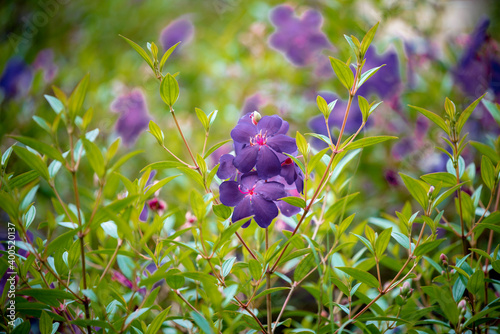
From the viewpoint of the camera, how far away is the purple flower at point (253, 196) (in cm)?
60

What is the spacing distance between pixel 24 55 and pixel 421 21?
6.82 ft

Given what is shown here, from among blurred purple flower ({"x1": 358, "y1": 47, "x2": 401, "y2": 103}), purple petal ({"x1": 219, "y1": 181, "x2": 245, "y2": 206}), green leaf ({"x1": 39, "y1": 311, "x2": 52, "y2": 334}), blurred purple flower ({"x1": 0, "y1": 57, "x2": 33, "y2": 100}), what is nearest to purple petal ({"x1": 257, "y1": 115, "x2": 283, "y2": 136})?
purple petal ({"x1": 219, "y1": 181, "x2": 245, "y2": 206})

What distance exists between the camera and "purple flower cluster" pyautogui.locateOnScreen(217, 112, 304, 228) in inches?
23.3

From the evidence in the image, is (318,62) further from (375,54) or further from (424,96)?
(424,96)

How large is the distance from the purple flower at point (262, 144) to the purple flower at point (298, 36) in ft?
3.72

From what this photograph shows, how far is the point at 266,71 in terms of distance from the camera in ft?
6.28

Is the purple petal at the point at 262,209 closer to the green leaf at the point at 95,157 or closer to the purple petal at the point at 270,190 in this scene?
the purple petal at the point at 270,190

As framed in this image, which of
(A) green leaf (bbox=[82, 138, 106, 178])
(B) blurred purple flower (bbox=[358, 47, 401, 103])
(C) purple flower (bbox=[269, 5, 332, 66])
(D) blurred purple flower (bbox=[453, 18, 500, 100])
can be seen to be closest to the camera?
(A) green leaf (bbox=[82, 138, 106, 178])

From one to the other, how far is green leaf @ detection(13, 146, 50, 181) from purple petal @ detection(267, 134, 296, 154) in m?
0.35

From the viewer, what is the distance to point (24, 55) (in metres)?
1.74

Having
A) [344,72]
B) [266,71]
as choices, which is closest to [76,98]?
[344,72]

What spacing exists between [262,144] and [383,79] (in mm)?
1132

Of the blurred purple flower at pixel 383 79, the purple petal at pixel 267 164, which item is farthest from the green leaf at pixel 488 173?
the blurred purple flower at pixel 383 79

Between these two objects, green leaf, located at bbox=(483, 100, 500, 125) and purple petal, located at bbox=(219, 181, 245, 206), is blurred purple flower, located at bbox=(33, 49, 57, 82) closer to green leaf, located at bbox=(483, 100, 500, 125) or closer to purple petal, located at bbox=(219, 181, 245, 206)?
purple petal, located at bbox=(219, 181, 245, 206)
